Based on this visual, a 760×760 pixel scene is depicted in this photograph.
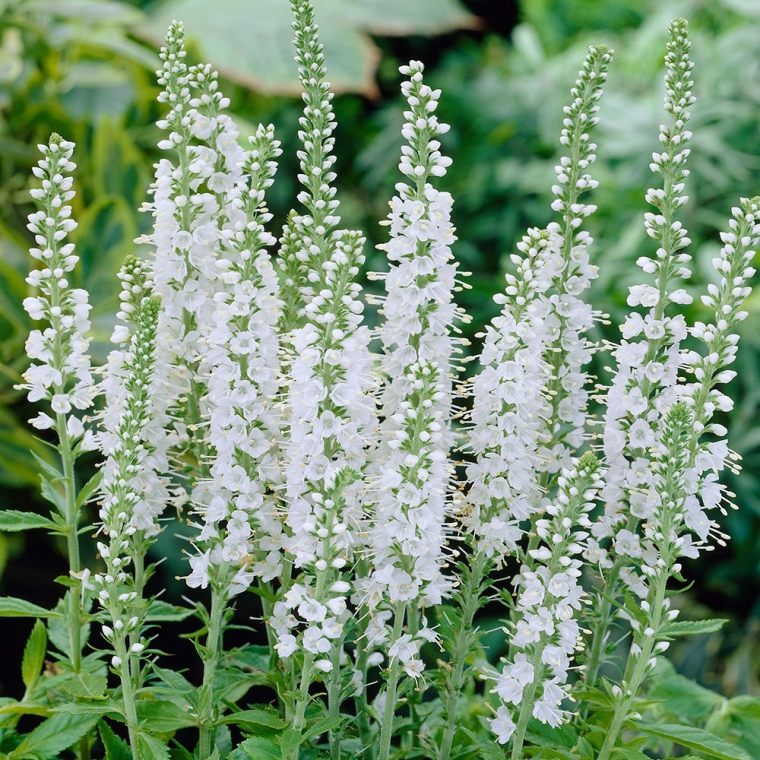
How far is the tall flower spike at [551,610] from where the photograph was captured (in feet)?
3.53

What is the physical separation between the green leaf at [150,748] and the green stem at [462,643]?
0.36 meters

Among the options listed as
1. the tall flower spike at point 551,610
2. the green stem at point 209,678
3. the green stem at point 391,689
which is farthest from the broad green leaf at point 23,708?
the tall flower spike at point 551,610

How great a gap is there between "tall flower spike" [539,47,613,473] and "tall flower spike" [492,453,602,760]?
13 centimetres

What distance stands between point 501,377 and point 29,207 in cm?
259

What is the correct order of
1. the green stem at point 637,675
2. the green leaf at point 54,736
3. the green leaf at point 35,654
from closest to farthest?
1. the green stem at point 637,675
2. the green leaf at point 54,736
3. the green leaf at point 35,654

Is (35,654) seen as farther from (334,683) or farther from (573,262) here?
(573,262)

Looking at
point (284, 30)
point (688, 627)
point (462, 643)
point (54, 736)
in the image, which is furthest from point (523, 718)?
point (284, 30)

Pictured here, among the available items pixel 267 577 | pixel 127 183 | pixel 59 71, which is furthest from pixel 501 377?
pixel 59 71

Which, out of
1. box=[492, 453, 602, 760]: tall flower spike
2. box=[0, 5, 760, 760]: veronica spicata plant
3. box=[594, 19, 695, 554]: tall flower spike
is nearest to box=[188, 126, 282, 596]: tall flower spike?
box=[0, 5, 760, 760]: veronica spicata plant

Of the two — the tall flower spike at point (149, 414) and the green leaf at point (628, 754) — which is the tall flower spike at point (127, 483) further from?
the green leaf at point (628, 754)

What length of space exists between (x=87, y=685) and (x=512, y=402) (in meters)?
0.66

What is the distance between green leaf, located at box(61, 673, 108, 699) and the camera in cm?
119

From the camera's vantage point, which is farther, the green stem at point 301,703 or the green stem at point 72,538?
the green stem at point 72,538

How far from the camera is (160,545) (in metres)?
2.89
